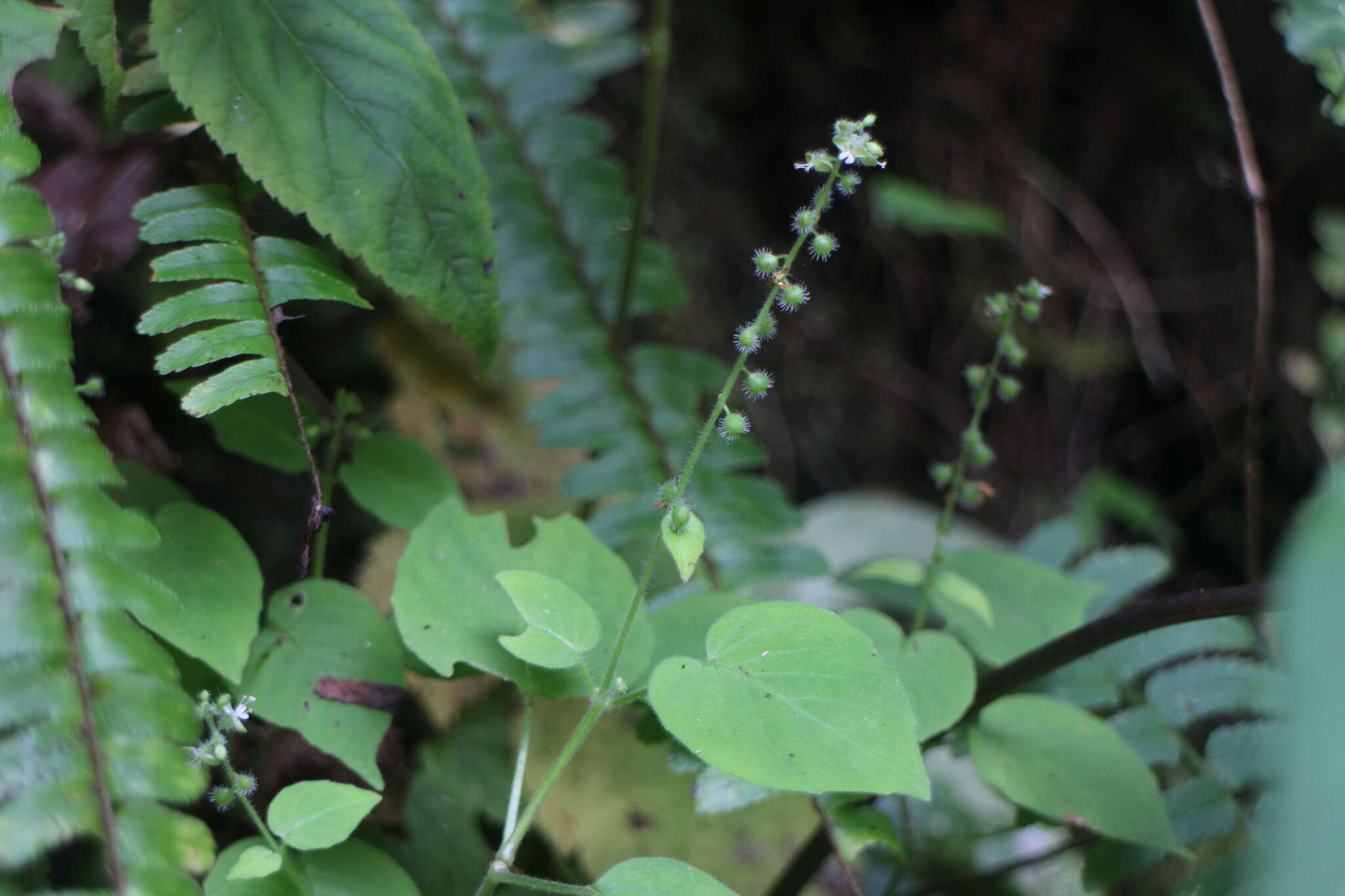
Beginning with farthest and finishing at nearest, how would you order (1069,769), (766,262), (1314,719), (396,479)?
(396,479) → (1069,769) → (766,262) → (1314,719)

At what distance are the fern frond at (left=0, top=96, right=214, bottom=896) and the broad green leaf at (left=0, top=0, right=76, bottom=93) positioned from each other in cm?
28

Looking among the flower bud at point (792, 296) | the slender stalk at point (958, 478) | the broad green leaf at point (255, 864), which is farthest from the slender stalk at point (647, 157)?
the broad green leaf at point (255, 864)

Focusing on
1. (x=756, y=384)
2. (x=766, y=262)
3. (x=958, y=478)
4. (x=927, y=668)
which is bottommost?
(x=927, y=668)

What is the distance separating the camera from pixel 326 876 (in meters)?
0.99

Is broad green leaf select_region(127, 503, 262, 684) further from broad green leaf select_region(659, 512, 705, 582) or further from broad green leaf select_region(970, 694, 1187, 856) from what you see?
broad green leaf select_region(970, 694, 1187, 856)

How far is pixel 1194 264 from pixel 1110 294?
1.12ft

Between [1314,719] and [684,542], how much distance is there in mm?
580

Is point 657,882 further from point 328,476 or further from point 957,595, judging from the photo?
point 328,476

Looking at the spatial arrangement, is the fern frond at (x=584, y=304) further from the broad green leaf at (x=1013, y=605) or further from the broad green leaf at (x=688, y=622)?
the broad green leaf at (x=688, y=622)

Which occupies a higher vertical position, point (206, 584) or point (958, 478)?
point (958, 478)

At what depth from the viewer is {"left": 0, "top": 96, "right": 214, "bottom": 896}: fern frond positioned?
2.39 ft

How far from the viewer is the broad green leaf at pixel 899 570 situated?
1.38 meters

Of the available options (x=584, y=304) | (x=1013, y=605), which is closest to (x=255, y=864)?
(x=1013, y=605)

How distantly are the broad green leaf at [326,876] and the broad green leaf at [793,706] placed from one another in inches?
15.4
